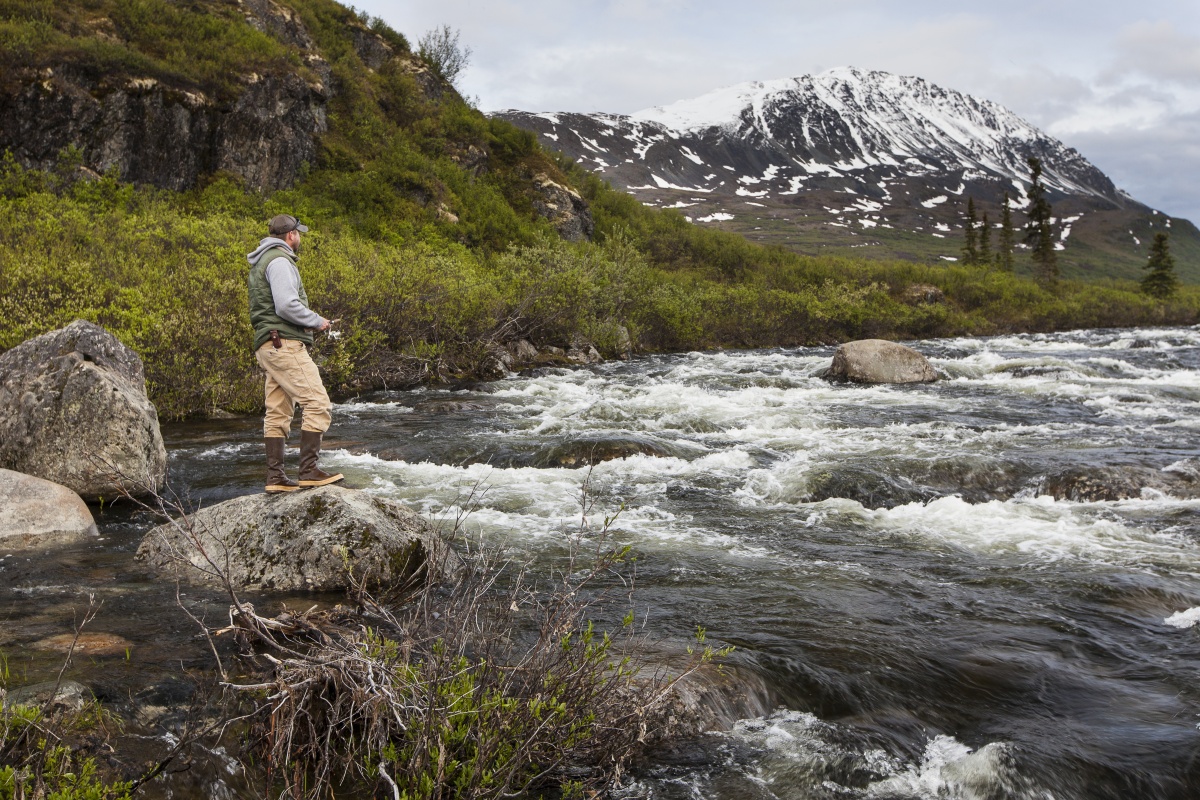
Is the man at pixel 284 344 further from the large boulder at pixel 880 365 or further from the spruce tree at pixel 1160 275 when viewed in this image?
the spruce tree at pixel 1160 275

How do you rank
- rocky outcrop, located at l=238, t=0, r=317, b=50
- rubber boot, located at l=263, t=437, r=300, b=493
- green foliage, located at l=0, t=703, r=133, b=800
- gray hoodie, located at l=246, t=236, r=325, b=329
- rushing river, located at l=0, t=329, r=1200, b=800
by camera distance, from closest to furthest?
1. green foliage, located at l=0, t=703, r=133, b=800
2. rushing river, located at l=0, t=329, r=1200, b=800
3. gray hoodie, located at l=246, t=236, r=325, b=329
4. rubber boot, located at l=263, t=437, r=300, b=493
5. rocky outcrop, located at l=238, t=0, r=317, b=50

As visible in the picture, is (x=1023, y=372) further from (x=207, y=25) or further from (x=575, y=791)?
(x=207, y=25)

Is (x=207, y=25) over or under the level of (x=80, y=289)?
over

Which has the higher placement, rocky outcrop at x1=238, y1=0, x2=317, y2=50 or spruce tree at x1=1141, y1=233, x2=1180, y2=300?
rocky outcrop at x1=238, y1=0, x2=317, y2=50

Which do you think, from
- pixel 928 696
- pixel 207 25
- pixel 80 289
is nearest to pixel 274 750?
pixel 928 696

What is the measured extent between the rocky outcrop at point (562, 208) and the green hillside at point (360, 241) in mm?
193

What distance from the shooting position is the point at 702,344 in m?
40.1

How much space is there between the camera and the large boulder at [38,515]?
798 centimetres

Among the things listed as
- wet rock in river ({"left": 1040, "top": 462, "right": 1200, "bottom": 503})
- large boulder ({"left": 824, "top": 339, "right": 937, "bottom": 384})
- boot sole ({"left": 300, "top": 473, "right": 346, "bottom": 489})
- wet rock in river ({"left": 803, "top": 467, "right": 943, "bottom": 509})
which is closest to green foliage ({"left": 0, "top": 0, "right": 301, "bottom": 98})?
large boulder ({"left": 824, "top": 339, "right": 937, "bottom": 384})

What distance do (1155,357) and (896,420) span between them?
19651 mm

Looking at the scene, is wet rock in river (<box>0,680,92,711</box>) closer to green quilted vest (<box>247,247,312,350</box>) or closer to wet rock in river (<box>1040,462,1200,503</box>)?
green quilted vest (<box>247,247,312,350</box>)

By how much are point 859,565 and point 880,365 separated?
16587 mm

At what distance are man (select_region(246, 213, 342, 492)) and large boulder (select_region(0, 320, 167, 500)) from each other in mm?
2734

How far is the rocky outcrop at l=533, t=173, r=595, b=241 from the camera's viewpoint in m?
50.4
